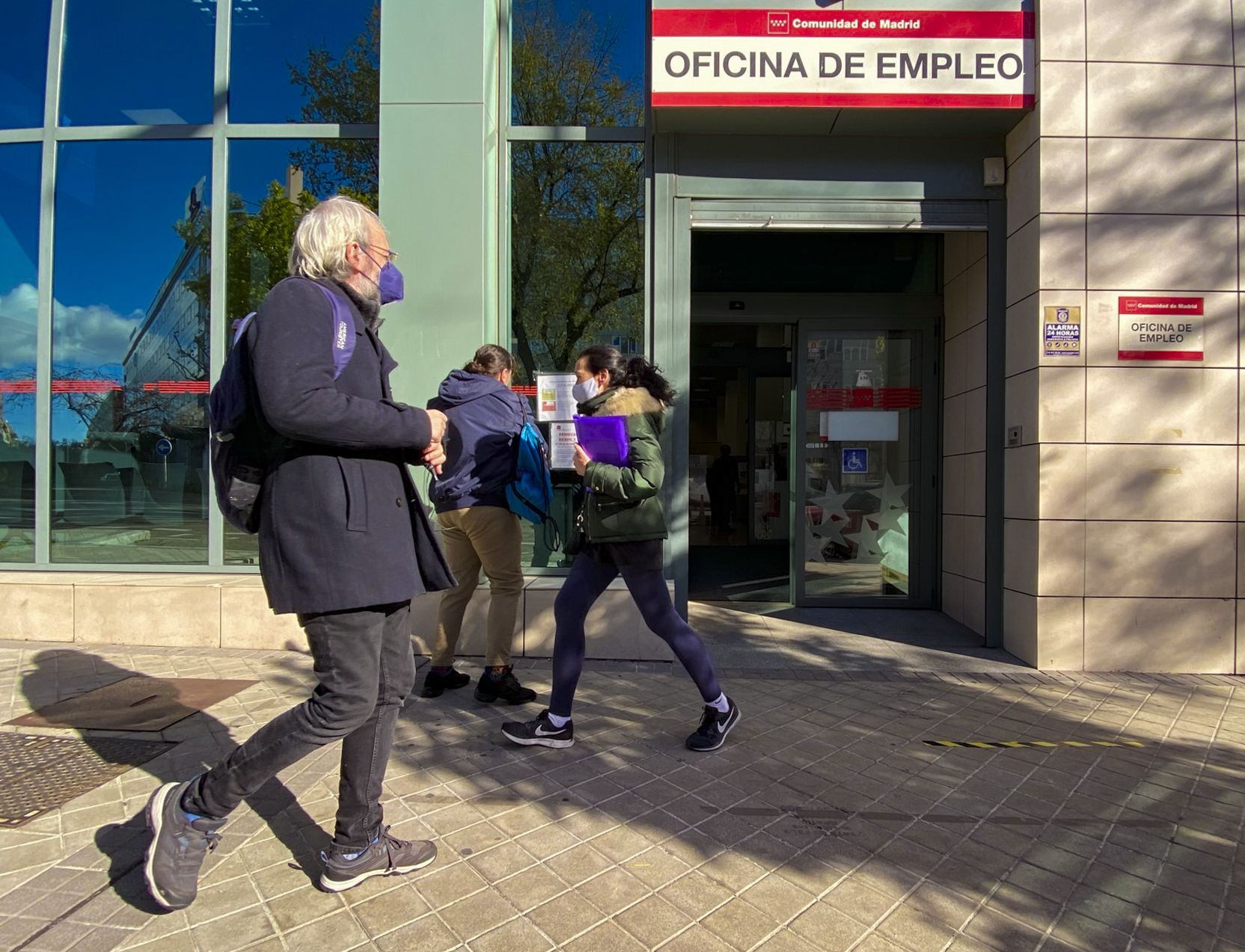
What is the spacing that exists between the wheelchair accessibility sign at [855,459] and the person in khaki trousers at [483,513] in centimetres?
356

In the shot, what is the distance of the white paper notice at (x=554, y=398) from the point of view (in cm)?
570

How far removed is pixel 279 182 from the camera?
19.2 ft

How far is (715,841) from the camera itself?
272 centimetres

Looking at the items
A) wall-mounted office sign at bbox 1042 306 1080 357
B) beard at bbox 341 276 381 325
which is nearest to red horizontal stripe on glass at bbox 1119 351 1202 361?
wall-mounted office sign at bbox 1042 306 1080 357

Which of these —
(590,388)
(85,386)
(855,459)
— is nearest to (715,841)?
(590,388)

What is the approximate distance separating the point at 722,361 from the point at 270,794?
7042 mm

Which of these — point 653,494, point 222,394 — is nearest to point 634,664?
point 653,494

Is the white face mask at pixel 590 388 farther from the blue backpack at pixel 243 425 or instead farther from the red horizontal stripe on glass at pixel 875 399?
the red horizontal stripe on glass at pixel 875 399

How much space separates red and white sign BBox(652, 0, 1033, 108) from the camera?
201 inches

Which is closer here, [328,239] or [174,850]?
[174,850]

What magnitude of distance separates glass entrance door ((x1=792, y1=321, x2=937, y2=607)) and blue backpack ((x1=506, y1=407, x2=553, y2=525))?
10.7 ft

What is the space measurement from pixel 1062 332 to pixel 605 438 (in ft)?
11.2

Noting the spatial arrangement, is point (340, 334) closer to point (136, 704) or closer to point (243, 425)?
point (243, 425)

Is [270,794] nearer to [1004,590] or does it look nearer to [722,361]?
[1004,590]
